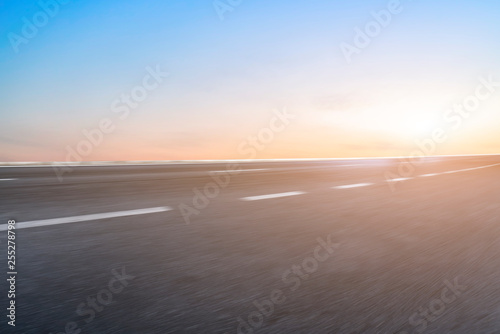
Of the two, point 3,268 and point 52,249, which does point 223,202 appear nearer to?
point 52,249

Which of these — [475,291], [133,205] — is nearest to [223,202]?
[133,205]

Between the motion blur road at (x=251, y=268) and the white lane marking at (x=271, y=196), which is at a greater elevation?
the white lane marking at (x=271, y=196)

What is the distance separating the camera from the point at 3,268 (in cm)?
272

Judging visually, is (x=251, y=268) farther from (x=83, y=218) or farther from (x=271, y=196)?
(x=271, y=196)

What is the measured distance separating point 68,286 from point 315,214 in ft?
10.3

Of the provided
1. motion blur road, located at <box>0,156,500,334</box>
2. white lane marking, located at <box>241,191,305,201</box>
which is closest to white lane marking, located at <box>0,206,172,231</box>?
motion blur road, located at <box>0,156,500,334</box>

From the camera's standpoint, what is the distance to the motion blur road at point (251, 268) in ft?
6.59

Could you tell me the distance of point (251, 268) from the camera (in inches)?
110

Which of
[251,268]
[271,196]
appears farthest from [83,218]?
[271,196]

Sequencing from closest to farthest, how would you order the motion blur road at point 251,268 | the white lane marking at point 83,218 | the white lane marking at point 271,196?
the motion blur road at point 251,268 → the white lane marking at point 83,218 → the white lane marking at point 271,196

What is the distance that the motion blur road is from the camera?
2.01m

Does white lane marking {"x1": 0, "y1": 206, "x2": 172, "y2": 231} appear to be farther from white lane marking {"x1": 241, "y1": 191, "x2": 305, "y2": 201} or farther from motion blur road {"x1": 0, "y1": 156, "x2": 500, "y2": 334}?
white lane marking {"x1": 241, "y1": 191, "x2": 305, "y2": 201}

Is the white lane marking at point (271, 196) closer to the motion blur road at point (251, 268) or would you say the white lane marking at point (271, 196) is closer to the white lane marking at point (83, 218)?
the motion blur road at point (251, 268)

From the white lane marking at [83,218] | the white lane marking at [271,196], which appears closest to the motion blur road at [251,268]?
the white lane marking at [83,218]
